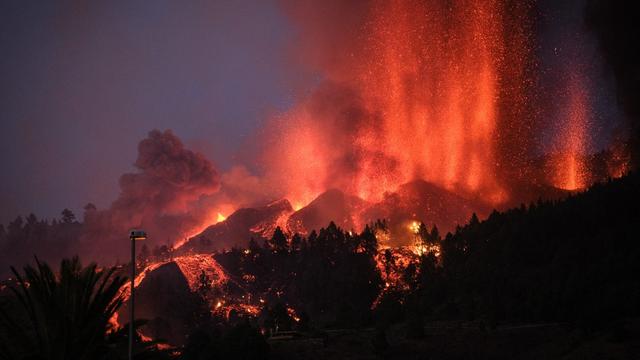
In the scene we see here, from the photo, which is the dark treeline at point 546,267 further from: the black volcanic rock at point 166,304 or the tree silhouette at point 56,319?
the tree silhouette at point 56,319

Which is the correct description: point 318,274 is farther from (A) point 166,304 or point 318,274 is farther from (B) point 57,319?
(B) point 57,319

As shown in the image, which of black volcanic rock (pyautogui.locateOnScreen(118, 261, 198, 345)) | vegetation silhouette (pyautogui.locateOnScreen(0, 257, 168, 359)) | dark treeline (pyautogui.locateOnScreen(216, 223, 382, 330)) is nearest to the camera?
vegetation silhouette (pyautogui.locateOnScreen(0, 257, 168, 359))

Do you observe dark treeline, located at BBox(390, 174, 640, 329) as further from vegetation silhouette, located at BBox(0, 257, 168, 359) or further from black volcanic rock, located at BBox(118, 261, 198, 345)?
vegetation silhouette, located at BBox(0, 257, 168, 359)

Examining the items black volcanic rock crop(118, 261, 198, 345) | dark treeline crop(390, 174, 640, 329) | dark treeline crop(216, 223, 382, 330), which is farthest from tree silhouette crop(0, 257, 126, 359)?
black volcanic rock crop(118, 261, 198, 345)

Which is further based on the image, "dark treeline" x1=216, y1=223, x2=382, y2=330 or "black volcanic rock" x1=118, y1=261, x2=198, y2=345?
"dark treeline" x1=216, y1=223, x2=382, y2=330

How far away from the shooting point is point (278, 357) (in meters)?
72.1

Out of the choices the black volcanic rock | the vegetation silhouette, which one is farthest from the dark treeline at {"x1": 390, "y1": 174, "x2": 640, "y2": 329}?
the vegetation silhouette

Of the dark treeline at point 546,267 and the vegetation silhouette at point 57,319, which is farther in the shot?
the dark treeline at point 546,267

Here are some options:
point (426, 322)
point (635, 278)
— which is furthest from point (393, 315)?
point (635, 278)

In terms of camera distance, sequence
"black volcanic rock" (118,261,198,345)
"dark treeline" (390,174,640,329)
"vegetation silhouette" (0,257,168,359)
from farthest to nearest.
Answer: "black volcanic rock" (118,261,198,345) → "dark treeline" (390,174,640,329) → "vegetation silhouette" (0,257,168,359)

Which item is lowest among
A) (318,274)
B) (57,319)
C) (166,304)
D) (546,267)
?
(166,304)

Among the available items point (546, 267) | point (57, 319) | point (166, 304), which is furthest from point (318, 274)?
point (57, 319)

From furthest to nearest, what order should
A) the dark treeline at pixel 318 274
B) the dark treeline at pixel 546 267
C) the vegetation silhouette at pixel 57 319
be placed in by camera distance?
the dark treeline at pixel 318 274 → the dark treeline at pixel 546 267 → the vegetation silhouette at pixel 57 319

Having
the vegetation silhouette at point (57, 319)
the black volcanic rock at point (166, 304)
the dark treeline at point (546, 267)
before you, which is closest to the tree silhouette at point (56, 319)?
the vegetation silhouette at point (57, 319)
